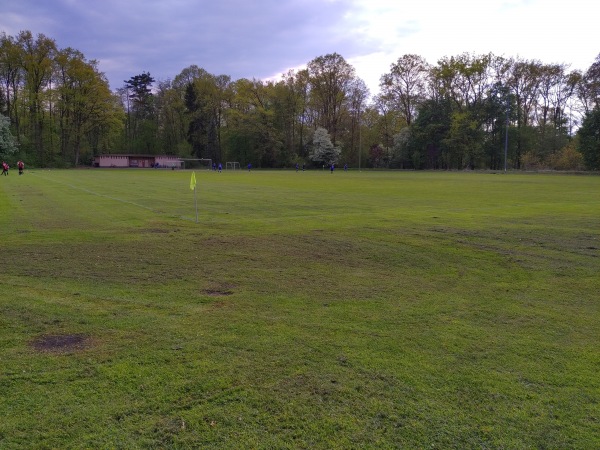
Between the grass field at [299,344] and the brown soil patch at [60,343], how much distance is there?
3cm

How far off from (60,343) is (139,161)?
10111cm

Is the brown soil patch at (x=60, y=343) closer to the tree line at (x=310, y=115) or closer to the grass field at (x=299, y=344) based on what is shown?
the grass field at (x=299, y=344)

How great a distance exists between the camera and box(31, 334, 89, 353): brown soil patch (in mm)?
Answer: 4867

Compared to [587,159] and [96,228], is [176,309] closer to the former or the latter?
[96,228]

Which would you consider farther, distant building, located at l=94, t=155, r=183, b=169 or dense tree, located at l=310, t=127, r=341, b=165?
distant building, located at l=94, t=155, r=183, b=169

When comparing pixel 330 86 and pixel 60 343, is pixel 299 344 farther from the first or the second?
pixel 330 86

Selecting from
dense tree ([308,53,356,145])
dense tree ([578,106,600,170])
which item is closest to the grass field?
dense tree ([578,106,600,170])

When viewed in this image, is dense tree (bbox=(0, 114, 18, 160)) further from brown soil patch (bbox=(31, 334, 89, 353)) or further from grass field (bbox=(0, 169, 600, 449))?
brown soil patch (bbox=(31, 334, 89, 353))

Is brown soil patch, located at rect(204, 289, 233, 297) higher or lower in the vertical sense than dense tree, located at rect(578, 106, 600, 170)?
lower

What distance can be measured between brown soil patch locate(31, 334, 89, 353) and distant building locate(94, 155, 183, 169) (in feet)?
313

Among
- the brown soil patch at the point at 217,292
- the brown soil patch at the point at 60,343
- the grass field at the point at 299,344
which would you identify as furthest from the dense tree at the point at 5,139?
the brown soil patch at the point at 60,343

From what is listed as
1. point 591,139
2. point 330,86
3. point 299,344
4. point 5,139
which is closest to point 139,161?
point 5,139

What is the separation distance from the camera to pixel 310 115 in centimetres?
10444

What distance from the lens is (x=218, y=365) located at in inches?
178
